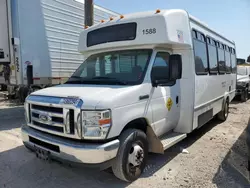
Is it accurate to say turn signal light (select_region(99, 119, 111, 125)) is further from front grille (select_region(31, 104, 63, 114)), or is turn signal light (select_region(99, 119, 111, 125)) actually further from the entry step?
the entry step

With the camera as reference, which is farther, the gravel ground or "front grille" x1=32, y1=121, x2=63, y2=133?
the gravel ground

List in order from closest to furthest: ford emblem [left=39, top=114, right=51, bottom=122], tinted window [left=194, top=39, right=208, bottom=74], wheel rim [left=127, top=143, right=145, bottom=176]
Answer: ford emblem [left=39, top=114, right=51, bottom=122] → wheel rim [left=127, top=143, right=145, bottom=176] → tinted window [left=194, top=39, right=208, bottom=74]

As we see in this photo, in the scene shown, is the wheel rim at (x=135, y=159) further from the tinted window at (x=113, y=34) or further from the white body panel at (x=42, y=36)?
the white body panel at (x=42, y=36)

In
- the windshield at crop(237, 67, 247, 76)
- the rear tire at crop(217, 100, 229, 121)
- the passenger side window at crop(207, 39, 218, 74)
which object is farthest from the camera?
the windshield at crop(237, 67, 247, 76)

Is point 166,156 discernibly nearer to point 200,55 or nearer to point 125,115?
point 125,115

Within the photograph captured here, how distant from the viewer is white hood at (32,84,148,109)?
312 centimetres

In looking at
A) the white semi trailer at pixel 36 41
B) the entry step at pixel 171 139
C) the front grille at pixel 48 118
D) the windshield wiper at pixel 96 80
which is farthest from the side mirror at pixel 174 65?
the white semi trailer at pixel 36 41

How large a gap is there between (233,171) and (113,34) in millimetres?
3354

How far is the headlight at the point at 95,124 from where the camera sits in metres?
3.09

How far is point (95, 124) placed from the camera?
10.2 ft

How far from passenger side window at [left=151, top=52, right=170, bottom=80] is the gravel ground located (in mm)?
1675

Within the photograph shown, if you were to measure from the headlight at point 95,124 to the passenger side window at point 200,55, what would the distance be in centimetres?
275

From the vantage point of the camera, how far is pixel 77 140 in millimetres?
3270

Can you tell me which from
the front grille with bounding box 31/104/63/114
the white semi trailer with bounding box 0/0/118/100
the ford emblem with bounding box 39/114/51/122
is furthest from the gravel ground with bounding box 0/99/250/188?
the white semi trailer with bounding box 0/0/118/100
